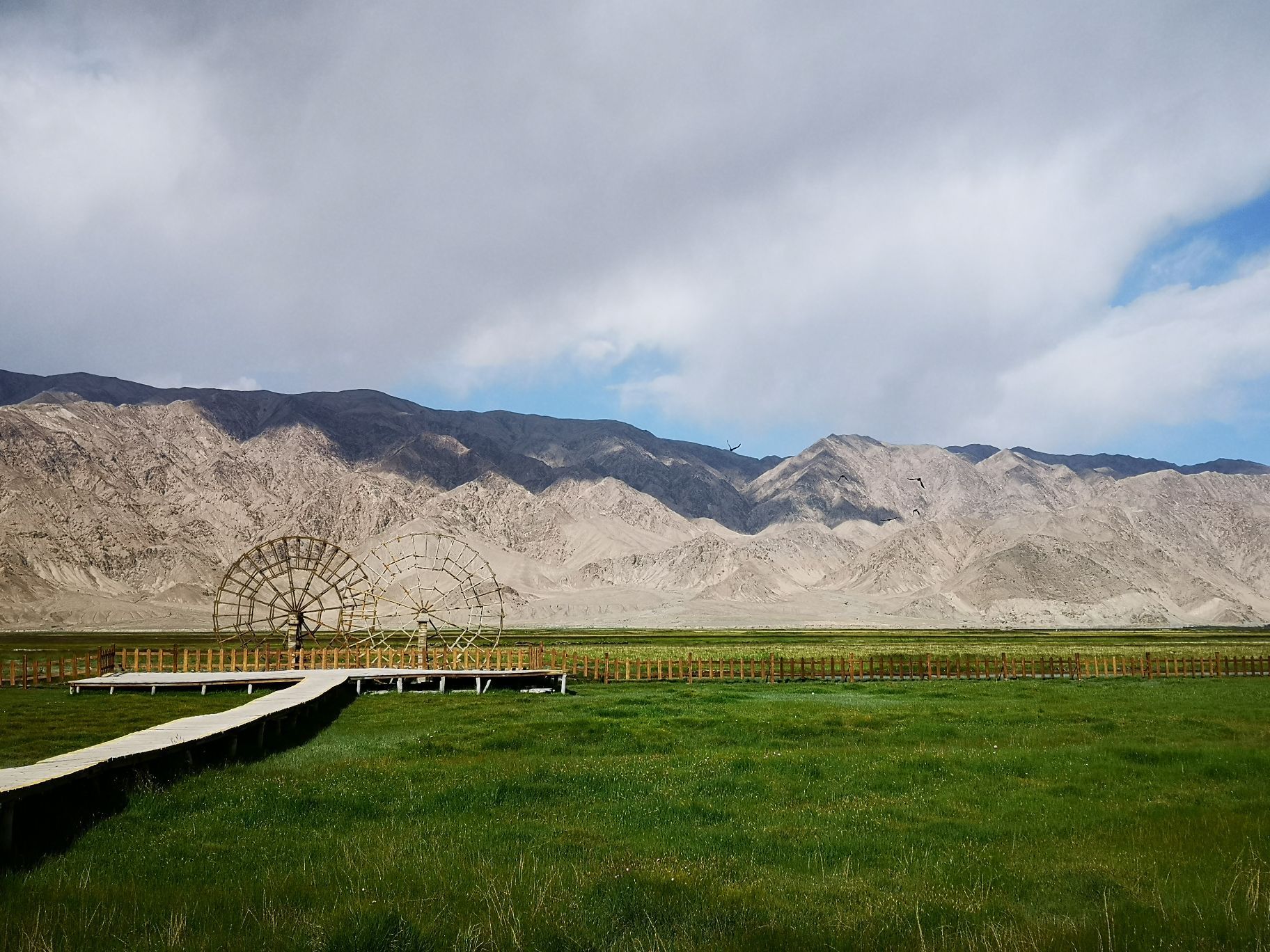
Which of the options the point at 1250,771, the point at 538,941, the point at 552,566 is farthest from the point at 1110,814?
the point at 552,566

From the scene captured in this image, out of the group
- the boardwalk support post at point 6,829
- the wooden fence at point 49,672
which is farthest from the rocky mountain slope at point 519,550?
the boardwalk support post at point 6,829

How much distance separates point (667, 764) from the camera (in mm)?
16656

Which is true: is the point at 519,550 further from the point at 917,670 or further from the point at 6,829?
the point at 6,829

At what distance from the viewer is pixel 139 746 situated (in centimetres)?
1515

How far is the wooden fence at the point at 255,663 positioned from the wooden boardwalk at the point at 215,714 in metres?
2.17

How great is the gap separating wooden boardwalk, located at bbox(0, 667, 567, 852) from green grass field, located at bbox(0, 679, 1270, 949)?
80cm

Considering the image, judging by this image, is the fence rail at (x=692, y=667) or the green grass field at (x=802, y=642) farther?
the green grass field at (x=802, y=642)

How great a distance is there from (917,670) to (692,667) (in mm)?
13269

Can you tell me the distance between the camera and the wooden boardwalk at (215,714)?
457 inches

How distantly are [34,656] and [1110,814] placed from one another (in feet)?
211

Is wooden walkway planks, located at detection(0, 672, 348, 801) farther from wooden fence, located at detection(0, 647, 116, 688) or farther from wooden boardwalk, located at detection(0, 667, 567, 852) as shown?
wooden fence, located at detection(0, 647, 116, 688)

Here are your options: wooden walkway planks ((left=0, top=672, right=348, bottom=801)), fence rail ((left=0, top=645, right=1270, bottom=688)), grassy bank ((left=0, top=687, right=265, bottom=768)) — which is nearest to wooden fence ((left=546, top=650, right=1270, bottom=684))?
fence rail ((left=0, top=645, right=1270, bottom=688))

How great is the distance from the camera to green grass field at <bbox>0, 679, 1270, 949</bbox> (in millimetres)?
7742

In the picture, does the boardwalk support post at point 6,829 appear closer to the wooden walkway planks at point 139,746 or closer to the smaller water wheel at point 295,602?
the wooden walkway planks at point 139,746
